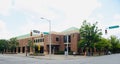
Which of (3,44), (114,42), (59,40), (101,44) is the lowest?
(101,44)

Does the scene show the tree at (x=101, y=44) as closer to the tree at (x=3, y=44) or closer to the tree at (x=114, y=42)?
the tree at (x=114, y=42)

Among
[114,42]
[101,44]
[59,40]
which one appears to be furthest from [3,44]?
[114,42]

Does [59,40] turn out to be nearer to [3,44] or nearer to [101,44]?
[101,44]

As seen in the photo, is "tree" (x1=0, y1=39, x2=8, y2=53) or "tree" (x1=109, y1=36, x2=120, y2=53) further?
"tree" (x1=109, y1=36, x2=120, y2=53)

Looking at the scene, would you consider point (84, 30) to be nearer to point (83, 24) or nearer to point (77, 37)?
point (83, 24)

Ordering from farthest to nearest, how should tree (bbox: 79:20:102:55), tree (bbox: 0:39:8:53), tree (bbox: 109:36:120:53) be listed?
1. tree (bbox: 109:36:120:53)
2. tree (bbox: 0:39:8:53)
3. tree (bbox: 79:20:102:55)

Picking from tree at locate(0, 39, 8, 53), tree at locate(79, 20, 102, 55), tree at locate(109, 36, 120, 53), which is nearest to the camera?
tree at locate(79, 20, 102, 55)

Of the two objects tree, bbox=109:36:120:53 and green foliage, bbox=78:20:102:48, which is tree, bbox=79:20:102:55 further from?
tree, bbox=109:36:120:53

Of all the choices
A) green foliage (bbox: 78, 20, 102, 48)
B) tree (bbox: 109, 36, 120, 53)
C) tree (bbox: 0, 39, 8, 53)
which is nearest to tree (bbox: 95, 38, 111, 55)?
green foliage (bbox: 78, 20, 102, 48)

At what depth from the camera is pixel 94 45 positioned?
2215 inches

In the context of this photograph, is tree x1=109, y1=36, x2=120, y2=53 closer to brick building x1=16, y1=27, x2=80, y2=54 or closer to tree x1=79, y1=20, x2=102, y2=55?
brick building x1=16, y1=27, x2=80, y2=54

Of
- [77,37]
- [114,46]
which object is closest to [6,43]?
[77,37]

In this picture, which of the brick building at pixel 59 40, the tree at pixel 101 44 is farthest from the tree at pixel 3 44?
the tree at pixel 101 44

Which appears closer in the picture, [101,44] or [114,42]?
[101,44]
